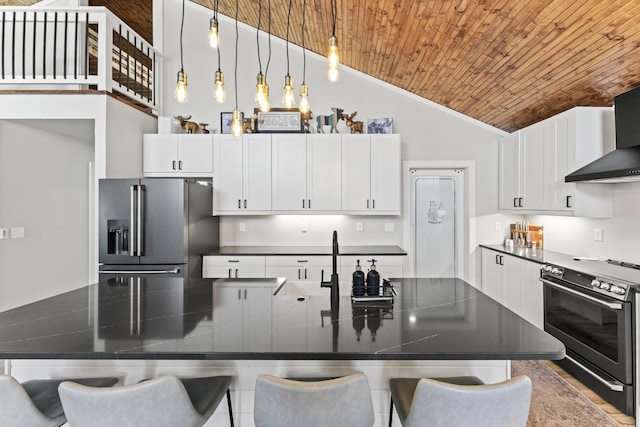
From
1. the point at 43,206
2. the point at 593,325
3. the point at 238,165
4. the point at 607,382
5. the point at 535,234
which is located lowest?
the point at 607,382

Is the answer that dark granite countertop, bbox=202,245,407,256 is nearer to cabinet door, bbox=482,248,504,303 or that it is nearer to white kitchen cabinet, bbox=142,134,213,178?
white kitchen cabinet, bbox=142,134,213,178

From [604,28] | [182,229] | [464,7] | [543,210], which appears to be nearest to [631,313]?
→ [543,210]

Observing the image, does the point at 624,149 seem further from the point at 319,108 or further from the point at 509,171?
the point at 319,108

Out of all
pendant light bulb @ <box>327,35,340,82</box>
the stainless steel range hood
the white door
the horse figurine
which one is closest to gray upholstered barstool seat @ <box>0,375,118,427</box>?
pendant light bulb @ <box>327,35,340,82</box>

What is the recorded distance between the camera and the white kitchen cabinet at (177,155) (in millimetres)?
4520

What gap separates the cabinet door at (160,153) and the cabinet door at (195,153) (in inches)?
2.8

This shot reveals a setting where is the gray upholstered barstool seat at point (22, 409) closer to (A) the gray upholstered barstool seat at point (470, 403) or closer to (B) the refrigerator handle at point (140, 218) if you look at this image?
(A) the gray upholstered barstool seat at point (470, 403)

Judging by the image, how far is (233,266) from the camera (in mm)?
4293

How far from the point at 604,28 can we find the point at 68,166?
5738mm

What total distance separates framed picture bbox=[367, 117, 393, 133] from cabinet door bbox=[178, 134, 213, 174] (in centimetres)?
201

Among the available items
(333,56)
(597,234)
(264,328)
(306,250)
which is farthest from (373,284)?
(597,234)

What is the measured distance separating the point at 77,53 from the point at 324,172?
298 cm

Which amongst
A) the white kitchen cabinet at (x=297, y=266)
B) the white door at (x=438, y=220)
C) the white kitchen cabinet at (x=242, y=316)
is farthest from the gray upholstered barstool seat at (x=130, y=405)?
the white door at (x=438, y=220)

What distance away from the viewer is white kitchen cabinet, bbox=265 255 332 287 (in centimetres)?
432
